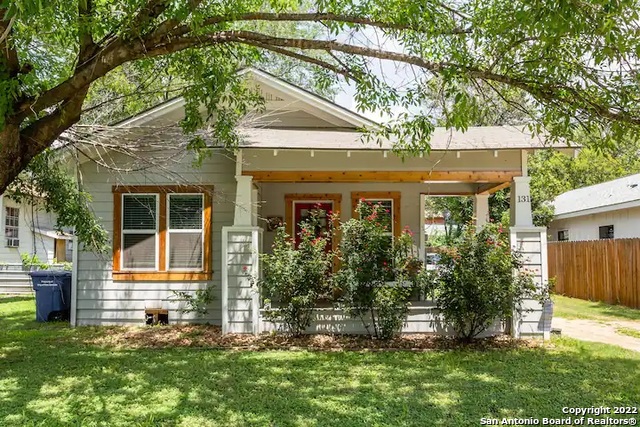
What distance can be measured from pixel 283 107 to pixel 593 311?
28.9 ft

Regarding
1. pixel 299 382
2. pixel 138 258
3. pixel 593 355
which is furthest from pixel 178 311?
pixel 593 355

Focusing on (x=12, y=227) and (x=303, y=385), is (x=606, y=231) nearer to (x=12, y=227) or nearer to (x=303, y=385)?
(x=303, y=385)

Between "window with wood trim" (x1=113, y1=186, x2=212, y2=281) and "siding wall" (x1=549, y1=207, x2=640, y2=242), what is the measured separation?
1272cm

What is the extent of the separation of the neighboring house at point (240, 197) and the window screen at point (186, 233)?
19 mm

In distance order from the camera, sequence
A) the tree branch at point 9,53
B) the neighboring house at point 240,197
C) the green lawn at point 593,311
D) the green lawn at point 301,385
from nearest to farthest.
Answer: the tree branch at point 9,53 → the green lawn at point 301,385 → the neighboring house at point 240,197 → the green lawn at point 593,311

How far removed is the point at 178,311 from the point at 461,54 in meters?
7.04

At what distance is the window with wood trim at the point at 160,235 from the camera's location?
31.2ft

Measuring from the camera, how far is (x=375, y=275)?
7.87 meters

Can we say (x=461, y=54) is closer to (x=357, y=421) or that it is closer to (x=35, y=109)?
(x=357, y=421)

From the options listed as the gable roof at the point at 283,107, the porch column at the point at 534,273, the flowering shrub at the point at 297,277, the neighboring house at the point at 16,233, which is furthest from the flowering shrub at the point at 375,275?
the neighboring house at the point at 16,233

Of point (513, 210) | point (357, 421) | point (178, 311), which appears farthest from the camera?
point (178, 311)

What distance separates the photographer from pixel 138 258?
31.4 feet

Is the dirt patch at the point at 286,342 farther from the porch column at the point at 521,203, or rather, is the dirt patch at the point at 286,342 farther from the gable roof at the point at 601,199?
the gable roof at the point at 601,199

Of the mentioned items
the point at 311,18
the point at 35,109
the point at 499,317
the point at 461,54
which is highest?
the point at 311,18
